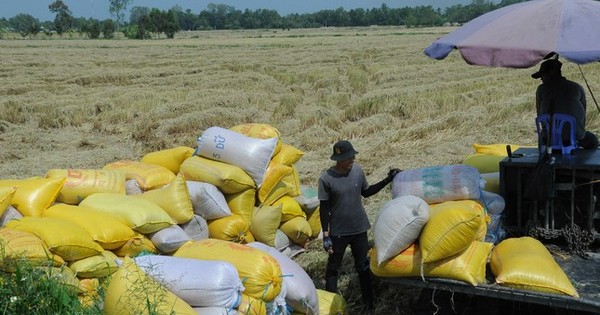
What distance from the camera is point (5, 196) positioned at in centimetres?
448

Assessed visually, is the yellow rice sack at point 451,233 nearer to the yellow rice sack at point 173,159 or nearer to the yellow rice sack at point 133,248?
the yellow rice sack at point 133,248

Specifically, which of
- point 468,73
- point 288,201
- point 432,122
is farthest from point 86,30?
point 288,201

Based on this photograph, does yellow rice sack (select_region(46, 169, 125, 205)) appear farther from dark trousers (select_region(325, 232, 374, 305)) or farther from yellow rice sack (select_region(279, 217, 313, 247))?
dark trousers (select_region(325, 232, 374, 305))

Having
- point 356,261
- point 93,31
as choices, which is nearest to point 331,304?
point 356,261

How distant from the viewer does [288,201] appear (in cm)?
608

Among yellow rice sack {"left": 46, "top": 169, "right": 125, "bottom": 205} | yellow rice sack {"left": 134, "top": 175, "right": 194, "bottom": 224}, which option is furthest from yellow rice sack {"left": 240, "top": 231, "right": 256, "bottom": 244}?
yellow rice sack {"left": 46, "top": 169, "right": 125, "bottom": 205}

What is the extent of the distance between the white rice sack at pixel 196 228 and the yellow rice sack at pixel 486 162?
7.81ft

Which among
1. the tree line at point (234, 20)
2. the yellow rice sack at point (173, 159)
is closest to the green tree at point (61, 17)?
the tree line at point (234, 20)

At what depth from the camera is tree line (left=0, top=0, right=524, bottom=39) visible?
64188 millimetres

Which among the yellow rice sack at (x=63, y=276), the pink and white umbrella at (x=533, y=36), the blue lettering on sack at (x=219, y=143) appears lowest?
the yellow rice sack at (x=63, y=276)

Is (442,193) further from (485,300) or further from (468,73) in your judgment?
(468,73)

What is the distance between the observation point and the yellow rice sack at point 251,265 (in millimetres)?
3932

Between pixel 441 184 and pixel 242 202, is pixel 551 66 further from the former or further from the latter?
pixel 242 202

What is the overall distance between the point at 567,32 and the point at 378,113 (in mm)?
8171
